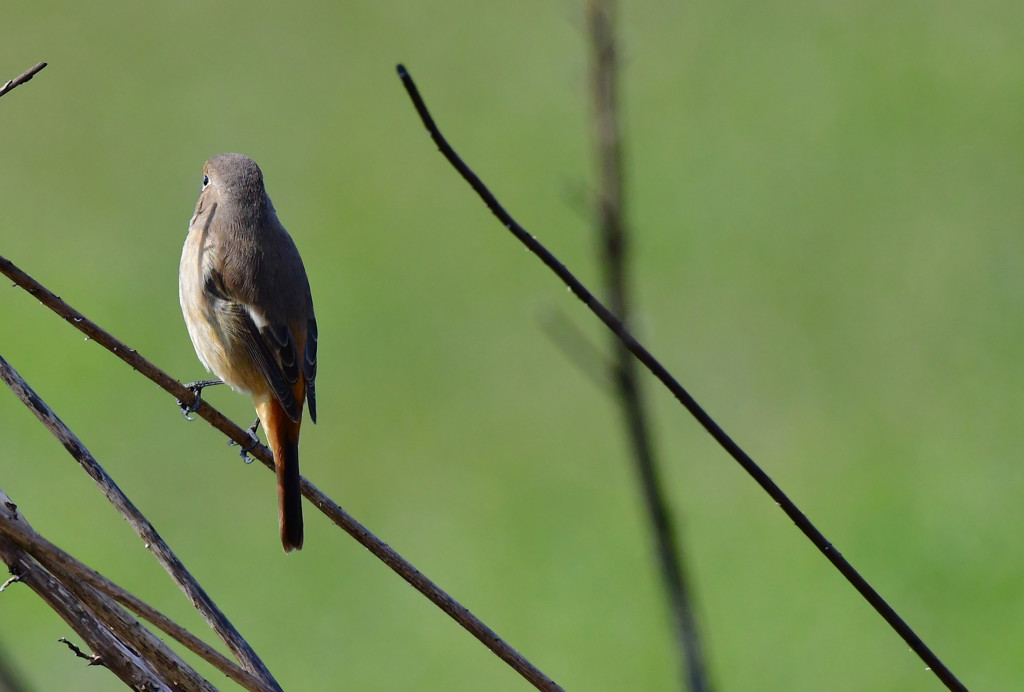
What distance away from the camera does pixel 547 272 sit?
27.6 feet

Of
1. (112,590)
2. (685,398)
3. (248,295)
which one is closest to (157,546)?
(112,590)

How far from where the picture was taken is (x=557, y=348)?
27.1ft

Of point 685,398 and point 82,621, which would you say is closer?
point 685,398

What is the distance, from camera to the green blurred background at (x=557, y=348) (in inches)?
249

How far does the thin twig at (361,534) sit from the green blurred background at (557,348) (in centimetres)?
379

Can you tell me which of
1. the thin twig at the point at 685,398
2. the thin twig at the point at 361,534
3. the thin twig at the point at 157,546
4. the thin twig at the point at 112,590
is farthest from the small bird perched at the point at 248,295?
the thin twig at the point at 685,398

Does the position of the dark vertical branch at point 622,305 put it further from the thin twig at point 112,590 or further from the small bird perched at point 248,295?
the small bird perched at point 248,295

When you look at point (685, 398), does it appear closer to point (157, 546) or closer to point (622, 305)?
point (622, 305)

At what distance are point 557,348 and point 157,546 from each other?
6485mm

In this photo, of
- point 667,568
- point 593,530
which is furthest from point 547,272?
point 667,568

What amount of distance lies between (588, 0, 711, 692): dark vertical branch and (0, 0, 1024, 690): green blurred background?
412 centimetres

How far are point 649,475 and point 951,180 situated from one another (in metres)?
8.02

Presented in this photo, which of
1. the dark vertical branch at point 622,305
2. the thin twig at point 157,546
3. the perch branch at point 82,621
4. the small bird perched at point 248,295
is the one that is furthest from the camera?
the small bird perched at point 248,295

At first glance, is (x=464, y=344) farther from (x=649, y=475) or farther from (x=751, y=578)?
(x=649, y=475)
